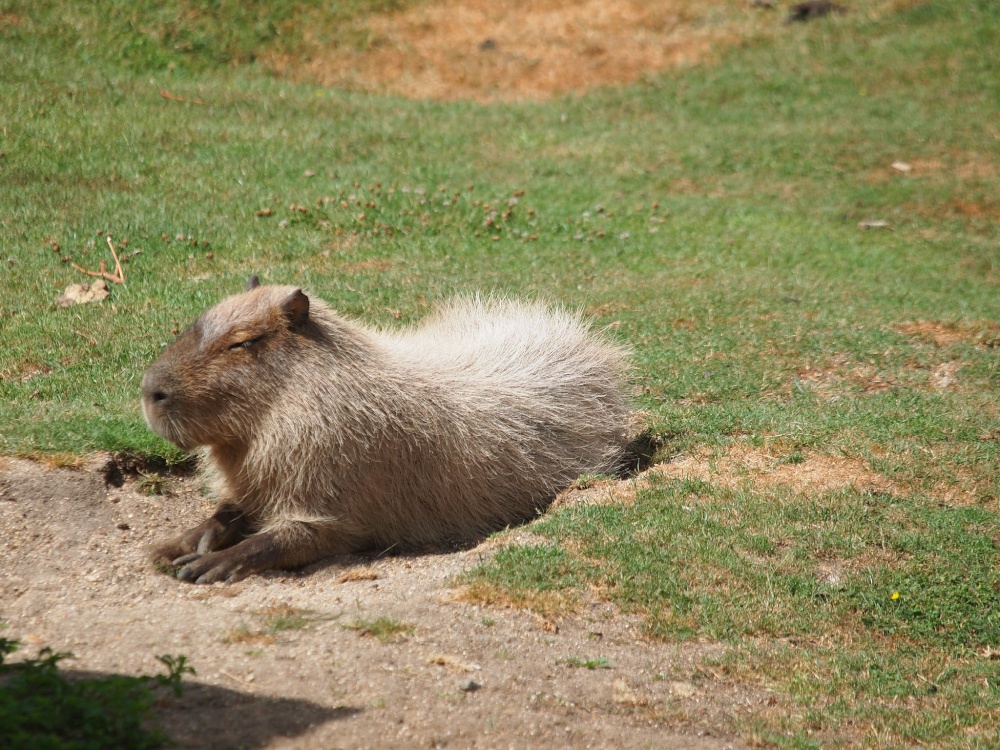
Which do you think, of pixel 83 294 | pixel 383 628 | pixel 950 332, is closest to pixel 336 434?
pixel 383 628

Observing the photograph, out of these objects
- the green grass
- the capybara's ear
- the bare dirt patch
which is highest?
the capybara's ear

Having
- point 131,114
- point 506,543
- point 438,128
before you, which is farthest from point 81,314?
point 438,128

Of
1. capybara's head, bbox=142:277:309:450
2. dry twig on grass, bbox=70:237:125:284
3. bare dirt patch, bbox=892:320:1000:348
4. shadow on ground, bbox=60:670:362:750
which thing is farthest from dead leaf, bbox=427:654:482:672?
bare dirt patch, bbox=892:320:1000:348

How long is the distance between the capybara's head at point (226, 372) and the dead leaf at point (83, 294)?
2.95 meters

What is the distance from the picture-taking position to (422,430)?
17.0 ft

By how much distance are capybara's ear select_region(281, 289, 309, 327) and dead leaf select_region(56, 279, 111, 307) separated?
3.15 m

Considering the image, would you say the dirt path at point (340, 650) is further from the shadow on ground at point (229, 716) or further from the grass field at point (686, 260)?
the grass field at point (686, 260)

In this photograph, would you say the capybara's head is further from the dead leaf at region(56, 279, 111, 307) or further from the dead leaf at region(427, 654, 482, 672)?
the dead leaf at region(56, 279, 111, 307)

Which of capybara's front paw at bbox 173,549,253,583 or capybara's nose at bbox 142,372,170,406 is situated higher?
capybara's nose at bbox 142,372,170,406

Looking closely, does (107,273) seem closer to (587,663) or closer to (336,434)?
(336,434)

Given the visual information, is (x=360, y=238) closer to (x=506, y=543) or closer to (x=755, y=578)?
(x=506, y=543)

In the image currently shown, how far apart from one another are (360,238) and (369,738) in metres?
6.32

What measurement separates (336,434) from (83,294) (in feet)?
11.6

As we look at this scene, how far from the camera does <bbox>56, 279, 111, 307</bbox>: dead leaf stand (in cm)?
745
